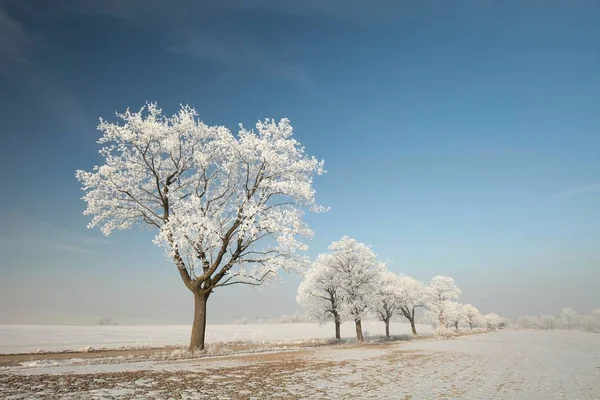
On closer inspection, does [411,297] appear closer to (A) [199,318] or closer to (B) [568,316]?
(A) [199,318]

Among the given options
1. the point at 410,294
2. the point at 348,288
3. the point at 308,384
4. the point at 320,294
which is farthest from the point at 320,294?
the point at 308,384

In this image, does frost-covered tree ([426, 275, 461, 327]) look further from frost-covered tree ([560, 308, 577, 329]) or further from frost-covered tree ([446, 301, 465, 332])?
frost-covered tree ([560, 308, 577, 329])

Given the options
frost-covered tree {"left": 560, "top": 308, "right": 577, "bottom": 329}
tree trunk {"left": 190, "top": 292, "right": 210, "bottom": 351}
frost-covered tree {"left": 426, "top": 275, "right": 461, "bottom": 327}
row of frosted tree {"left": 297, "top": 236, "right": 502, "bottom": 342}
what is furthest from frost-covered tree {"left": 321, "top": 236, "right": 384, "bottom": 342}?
frost-covered tree {"left": 560, "top": 308, "right": 577, "bottom": 329}

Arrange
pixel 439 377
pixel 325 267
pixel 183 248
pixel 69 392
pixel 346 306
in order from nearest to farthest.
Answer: pixel 69 392 → pixel 439 377 → pixel 183 248 → pixel 346 306 → pixel 325 267

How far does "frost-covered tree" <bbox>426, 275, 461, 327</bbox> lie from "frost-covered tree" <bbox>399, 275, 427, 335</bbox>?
3.00m

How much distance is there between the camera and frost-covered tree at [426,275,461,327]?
88.1m

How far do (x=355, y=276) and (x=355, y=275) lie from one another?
13cm

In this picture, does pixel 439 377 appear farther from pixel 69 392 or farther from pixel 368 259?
pixel 368 259

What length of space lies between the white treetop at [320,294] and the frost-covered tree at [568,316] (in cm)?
18941

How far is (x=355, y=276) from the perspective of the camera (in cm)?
4691

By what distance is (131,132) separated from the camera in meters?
24.4

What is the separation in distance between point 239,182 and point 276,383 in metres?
17.7

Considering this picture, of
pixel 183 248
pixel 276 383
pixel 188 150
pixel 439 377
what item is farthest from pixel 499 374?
pixel 188 150

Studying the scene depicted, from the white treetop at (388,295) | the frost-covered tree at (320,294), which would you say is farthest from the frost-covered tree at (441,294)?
the frost-covered tree at (320,294)
